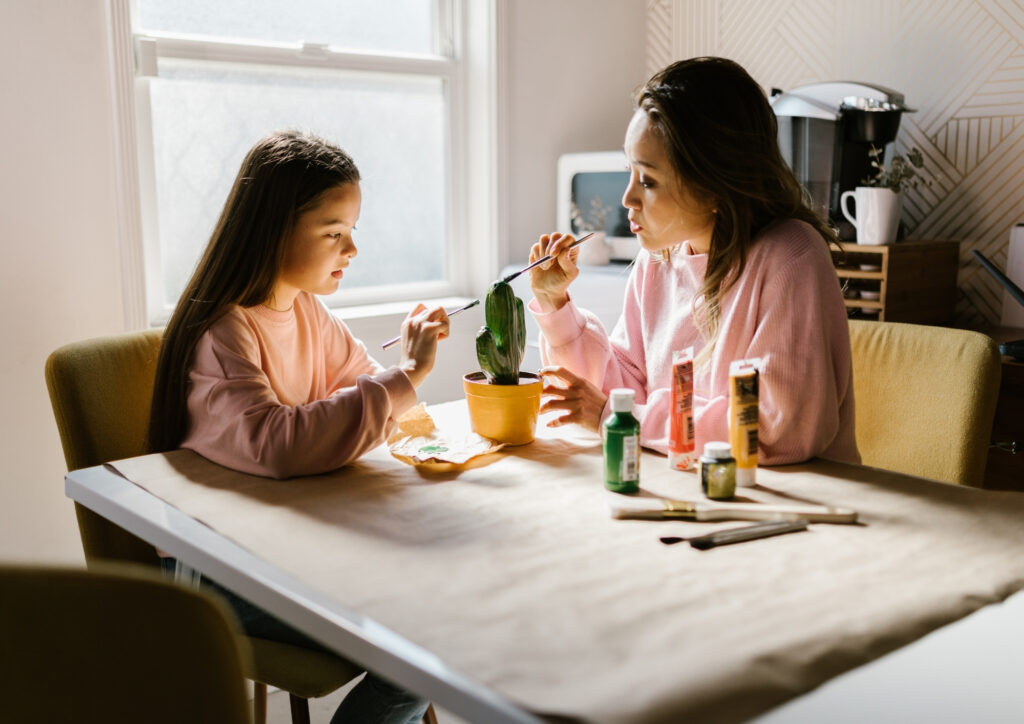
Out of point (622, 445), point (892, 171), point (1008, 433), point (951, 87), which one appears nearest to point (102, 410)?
point (622, 445)

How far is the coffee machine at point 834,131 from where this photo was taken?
90.4 inches

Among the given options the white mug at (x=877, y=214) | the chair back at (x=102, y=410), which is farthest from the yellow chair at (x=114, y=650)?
the white mug at (x=877, y=214)

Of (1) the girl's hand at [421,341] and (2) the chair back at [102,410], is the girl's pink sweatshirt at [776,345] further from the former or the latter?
(2) the chair back at [102,410]

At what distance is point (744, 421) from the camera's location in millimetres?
1169

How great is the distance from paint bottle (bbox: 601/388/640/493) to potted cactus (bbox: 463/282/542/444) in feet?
0.77

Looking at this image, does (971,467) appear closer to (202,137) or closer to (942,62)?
(942,62)

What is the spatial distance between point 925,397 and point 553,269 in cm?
61

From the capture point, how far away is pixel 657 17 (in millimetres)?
3125

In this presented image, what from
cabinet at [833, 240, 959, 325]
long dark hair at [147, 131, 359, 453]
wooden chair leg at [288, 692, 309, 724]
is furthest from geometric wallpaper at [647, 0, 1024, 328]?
wooden chair leg at [288, 692, 309, 724]

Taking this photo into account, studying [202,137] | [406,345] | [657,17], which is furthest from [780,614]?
[657,17]

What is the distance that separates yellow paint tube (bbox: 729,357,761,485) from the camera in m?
1.17

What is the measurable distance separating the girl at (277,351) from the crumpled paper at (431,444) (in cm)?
5

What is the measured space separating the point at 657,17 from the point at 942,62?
99 cm

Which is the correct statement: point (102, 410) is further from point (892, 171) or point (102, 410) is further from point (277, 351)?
point (892, 171)
